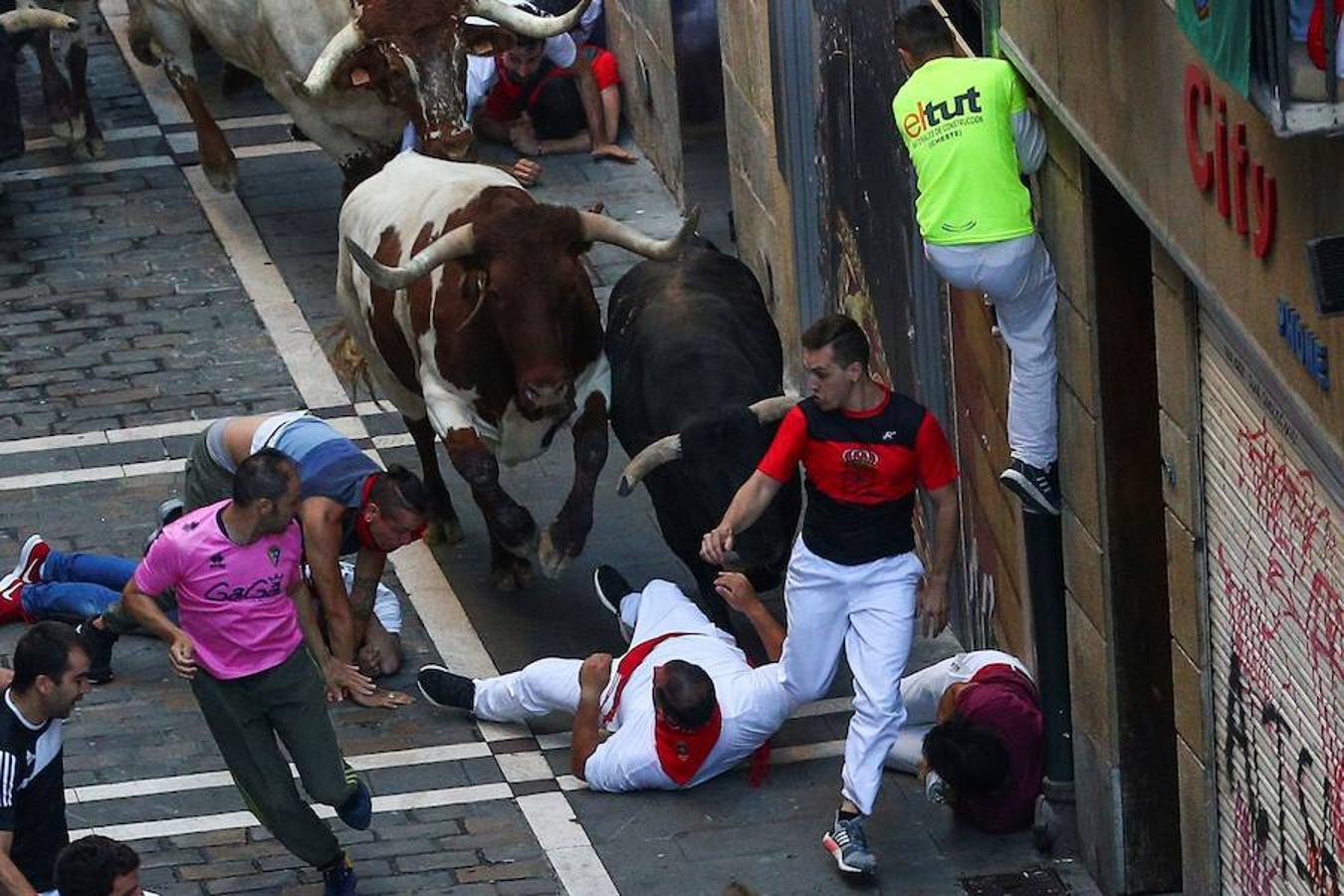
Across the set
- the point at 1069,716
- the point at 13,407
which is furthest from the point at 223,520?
the point at 13,407

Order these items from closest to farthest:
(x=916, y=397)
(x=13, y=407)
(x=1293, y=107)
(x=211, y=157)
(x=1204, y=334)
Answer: (x=1293, y=107) < (x=1204, y=334) < (x=916, y=397) < (x=13, y=407) < (x=211, y=157)

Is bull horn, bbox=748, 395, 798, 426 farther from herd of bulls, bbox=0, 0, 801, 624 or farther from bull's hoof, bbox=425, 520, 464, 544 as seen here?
bull's hoof, bbox=425, 520, 464, 544

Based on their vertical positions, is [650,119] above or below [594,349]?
below

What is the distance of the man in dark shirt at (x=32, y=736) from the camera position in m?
8.93

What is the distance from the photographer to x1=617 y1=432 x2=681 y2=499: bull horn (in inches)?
465

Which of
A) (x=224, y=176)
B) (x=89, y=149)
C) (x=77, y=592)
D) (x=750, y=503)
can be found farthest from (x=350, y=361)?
(x=89, y=149)

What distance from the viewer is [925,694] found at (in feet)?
36.2

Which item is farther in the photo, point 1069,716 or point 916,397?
point 916,397

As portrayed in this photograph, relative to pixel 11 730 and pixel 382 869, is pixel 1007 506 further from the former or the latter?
pixel 11 730

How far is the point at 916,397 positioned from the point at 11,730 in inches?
182

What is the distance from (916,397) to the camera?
1229 centimetres

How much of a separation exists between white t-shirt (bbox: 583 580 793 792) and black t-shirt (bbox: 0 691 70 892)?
2.40 meters

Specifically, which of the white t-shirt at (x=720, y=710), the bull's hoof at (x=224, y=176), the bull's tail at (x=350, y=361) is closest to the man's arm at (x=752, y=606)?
the white t-shirt at (x=720, y=710)

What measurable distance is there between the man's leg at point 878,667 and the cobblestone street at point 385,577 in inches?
15.9
